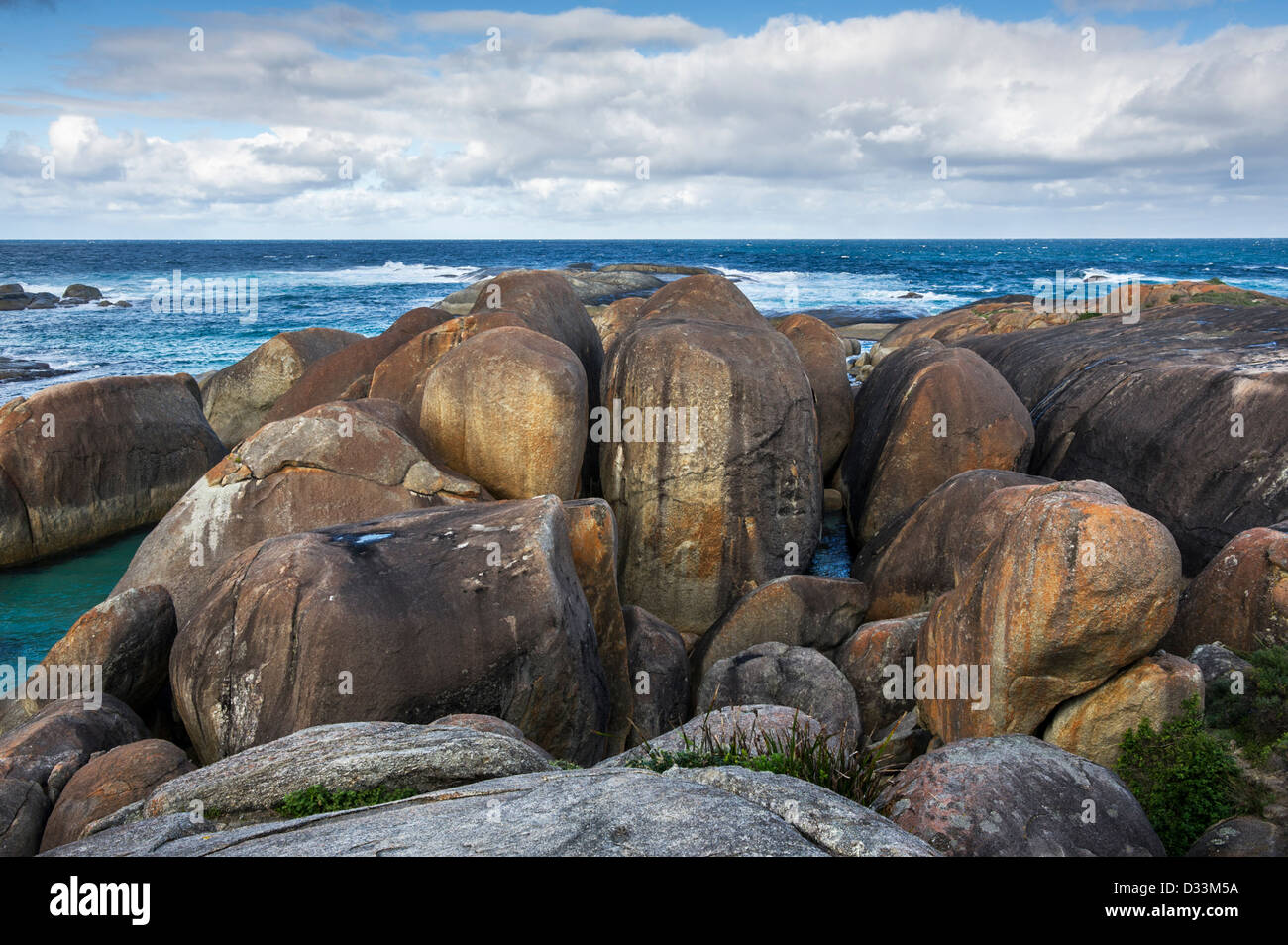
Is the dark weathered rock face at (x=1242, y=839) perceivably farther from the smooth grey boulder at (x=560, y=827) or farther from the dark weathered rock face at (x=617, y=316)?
the dark weathered rock face at (x=617, y=316)

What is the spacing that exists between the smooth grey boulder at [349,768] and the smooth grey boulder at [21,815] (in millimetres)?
2225

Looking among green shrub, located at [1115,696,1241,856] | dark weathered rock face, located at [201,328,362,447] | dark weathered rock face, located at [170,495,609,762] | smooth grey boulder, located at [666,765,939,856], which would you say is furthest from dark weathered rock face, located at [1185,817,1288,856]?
dark weathered rock face, located at [201,328,362,447]

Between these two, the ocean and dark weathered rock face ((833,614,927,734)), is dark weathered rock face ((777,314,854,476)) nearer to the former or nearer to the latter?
the ocean

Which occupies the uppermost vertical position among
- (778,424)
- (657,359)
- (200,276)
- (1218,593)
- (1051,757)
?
(200,276)

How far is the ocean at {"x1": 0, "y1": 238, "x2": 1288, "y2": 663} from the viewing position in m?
16.8

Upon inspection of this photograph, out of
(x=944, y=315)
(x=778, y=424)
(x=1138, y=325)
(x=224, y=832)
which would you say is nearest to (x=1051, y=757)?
(x=224, y=832)

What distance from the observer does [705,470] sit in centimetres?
1469

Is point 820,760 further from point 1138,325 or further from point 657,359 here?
point 1138,325

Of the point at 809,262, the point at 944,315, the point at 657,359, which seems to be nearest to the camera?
the point at 657,359

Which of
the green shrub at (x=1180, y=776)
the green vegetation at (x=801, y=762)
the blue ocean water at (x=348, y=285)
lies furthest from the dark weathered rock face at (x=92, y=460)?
the green shrub at (x=1180, y=776)

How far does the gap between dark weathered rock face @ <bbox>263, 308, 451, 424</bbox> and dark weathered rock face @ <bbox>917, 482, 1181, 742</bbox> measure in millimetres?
11806
